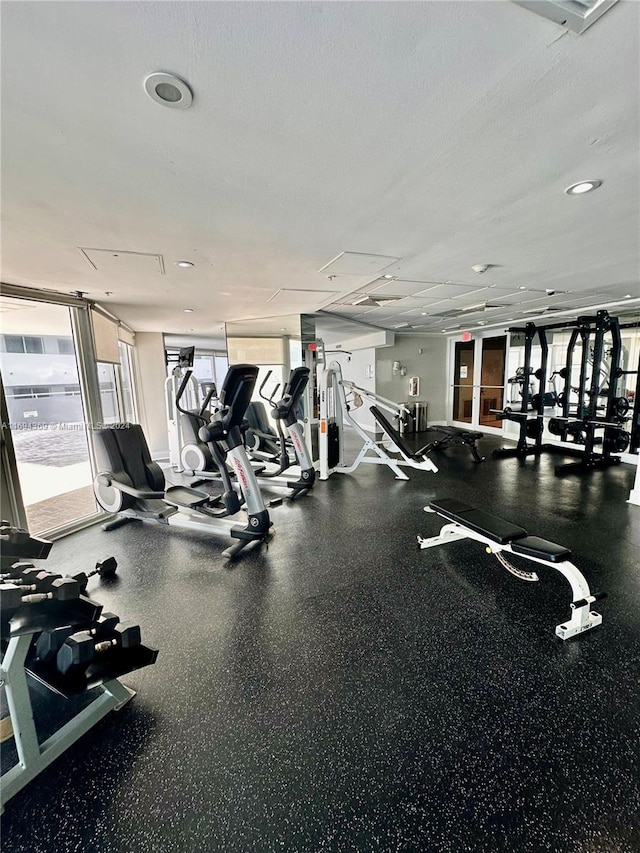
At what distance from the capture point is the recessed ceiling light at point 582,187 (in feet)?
5.88

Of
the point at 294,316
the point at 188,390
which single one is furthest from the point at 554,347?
the point at 188,390

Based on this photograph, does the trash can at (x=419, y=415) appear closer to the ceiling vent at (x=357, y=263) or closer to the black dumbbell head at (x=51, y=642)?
the ceiling vent at (x=357, y=263)

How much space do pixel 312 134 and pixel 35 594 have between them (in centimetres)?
211

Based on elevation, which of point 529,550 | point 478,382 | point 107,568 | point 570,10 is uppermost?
point 570,10

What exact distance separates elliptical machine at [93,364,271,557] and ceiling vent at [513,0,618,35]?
2.51 m

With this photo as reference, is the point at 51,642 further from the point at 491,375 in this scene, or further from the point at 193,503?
the point at 491,375

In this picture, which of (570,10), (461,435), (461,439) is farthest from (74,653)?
(461,439)

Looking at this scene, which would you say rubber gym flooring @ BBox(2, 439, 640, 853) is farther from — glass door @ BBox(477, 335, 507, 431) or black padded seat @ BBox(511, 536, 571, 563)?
glass door @ BBox(477, 335, 507, 431)

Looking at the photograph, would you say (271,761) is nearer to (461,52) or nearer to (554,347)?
(461,52)

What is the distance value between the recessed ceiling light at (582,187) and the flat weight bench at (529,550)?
2.02m

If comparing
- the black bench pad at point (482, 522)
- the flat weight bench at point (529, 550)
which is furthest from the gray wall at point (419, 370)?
the flat weight bench at point (529, 550)

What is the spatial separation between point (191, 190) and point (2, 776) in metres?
2.56

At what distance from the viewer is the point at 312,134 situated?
53.9 inches

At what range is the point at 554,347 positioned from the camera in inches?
280
